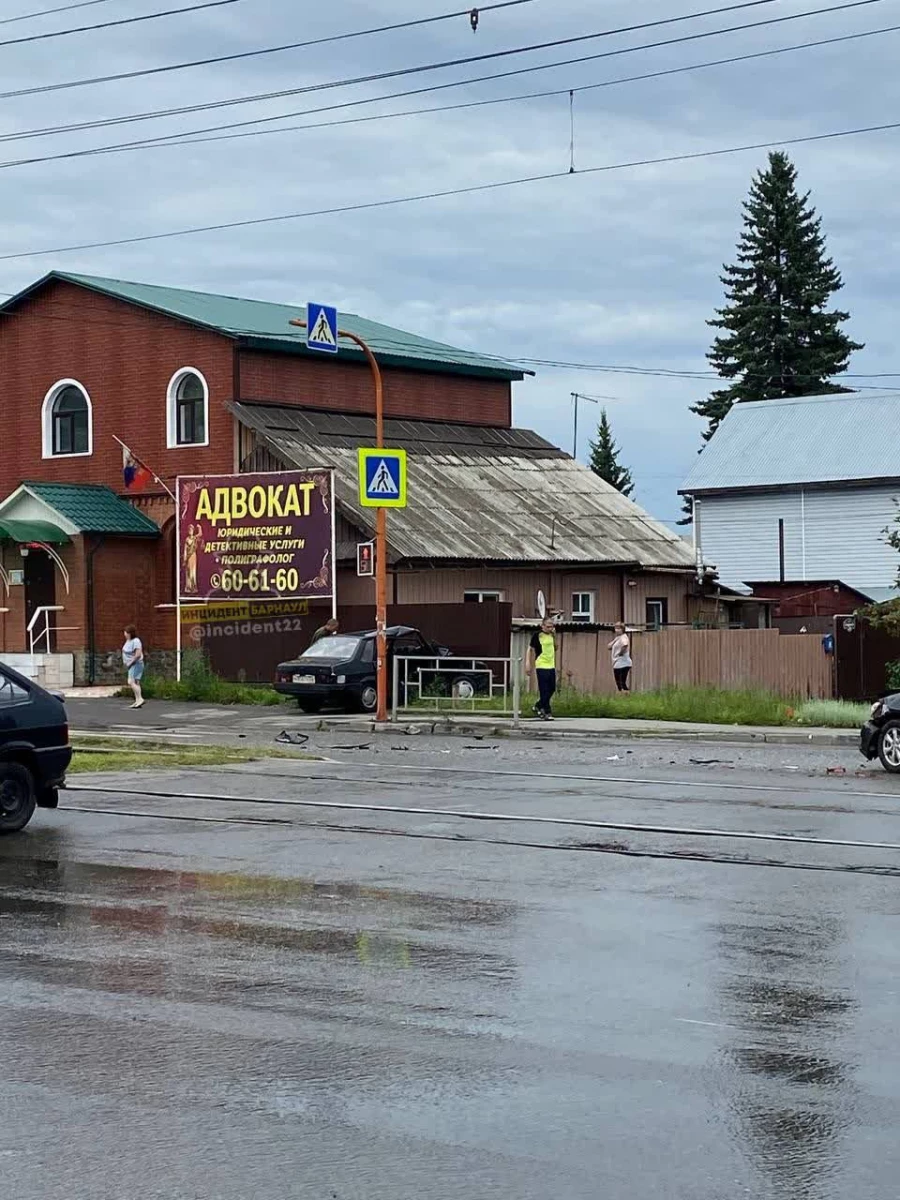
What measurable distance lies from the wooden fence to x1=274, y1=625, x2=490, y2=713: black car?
2.16 meters

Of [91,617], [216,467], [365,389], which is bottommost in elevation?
[91,617]

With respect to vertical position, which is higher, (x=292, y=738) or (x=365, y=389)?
(x=365, y=389)

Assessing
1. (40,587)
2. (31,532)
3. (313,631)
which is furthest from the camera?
(40,587)

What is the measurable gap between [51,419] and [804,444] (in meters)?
27.8

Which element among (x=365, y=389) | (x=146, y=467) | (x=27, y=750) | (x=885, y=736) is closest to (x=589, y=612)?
(x=365, y=389)

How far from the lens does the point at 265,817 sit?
15.5 m

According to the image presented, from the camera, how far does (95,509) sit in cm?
4097

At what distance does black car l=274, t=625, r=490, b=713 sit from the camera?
31.8m

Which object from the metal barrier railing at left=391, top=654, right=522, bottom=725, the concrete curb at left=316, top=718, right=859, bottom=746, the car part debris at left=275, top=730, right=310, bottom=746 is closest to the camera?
the car part debris at left=275, top=730, right=310, bottom=746

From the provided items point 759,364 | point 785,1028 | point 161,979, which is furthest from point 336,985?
point 759,364

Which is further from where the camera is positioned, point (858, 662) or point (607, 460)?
point (607, 460)

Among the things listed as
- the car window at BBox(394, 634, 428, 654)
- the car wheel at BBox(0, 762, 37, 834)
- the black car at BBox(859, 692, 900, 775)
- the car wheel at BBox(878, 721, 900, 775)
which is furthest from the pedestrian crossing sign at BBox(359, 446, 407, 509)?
the car wheel at BBox(0, 762, 37, 834)

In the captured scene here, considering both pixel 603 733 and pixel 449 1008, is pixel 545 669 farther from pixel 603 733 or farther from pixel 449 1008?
pixel 449 1008

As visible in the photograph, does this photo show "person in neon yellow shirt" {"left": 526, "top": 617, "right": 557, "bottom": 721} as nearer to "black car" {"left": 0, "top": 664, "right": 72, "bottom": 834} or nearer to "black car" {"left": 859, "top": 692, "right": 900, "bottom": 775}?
"black car" {"left": 859, "top": 692, "right": 900, "bottom": 775}
